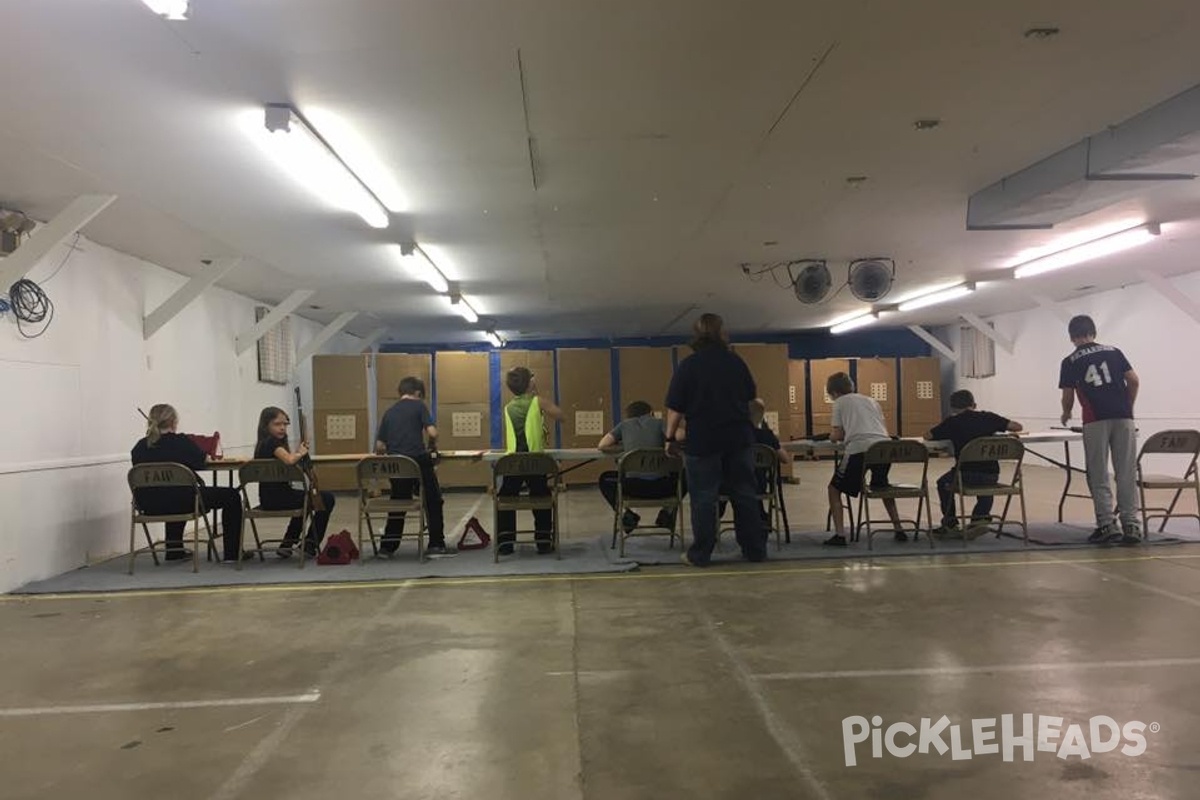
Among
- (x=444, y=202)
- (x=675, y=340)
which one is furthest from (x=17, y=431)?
(x=675, y=340)

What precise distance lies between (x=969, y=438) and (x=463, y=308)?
26.2 ft

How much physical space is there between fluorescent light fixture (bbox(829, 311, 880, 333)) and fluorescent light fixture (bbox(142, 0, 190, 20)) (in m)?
12.8

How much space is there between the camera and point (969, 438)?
20.0 feet

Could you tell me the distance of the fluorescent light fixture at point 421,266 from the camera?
760 cm

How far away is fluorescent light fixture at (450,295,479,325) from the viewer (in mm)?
10800

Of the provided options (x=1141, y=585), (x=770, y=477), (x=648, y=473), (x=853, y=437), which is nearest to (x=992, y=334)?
(x=853, y=437)

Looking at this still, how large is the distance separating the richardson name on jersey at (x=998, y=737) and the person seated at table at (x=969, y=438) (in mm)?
3542

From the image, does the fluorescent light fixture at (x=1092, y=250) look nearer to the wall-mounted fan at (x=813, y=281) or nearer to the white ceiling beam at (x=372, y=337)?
the wall-mounted fan at (x=813, y=281)

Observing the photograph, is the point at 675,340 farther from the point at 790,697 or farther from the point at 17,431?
the point at 790,697

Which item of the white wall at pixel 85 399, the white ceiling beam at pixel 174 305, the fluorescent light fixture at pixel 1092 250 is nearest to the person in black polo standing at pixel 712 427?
the white wall at pixel 85 399

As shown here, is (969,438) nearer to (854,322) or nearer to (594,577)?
(594,577)

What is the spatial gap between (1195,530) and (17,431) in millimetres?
9239

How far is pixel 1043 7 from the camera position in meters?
3.29

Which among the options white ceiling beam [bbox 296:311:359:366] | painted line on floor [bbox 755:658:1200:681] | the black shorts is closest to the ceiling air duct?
the black shorts
